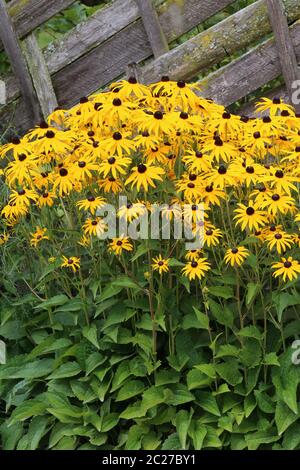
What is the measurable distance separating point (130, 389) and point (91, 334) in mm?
251

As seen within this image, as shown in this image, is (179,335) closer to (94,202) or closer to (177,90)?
(94,202)

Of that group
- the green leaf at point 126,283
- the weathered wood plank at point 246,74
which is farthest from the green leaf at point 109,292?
the weathered wood plank at point 246,74

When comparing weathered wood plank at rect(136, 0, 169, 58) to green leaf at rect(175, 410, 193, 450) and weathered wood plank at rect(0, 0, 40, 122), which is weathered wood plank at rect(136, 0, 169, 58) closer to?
weathered wood plank at rect(0, 0, 40, 122)

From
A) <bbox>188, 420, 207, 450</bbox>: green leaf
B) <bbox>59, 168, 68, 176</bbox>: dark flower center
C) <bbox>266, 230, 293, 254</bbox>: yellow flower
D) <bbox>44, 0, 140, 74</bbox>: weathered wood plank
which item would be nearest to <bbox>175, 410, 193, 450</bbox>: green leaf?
<bbox>188, 420, 207, 450</bbox>: green leaf

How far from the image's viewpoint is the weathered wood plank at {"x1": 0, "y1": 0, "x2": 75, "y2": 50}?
4805mm

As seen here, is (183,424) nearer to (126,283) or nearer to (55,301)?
(126,283)

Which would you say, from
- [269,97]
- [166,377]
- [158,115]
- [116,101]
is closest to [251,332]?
[166,377]

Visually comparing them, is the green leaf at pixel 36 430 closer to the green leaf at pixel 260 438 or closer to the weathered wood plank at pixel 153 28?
the green leaf at pixel 260 438

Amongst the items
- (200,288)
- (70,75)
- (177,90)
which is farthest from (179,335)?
(70,75)

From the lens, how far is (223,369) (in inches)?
140

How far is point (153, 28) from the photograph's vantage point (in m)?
4.72

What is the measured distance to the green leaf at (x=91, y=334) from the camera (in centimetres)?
364

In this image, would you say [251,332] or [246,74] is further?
[246,74]

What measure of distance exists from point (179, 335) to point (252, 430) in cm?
45
